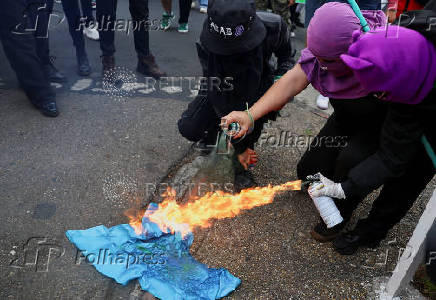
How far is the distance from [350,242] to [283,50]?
183cm

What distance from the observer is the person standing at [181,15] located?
667 centimetres

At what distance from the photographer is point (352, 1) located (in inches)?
90.9

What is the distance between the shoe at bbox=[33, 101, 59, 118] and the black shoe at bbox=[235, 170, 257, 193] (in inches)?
91.1

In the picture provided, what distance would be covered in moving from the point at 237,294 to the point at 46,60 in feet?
13.0

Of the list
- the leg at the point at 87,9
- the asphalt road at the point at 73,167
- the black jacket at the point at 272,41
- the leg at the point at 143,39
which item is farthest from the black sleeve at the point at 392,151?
the leg at the point at 87,9

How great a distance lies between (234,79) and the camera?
308 centimetres

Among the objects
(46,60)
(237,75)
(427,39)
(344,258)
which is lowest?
(344,258)

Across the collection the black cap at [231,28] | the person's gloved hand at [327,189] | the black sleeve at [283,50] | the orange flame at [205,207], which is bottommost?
the orange flame at [205,207]

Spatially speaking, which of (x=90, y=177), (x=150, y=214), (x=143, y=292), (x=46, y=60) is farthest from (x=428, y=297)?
(x=46, y=60)

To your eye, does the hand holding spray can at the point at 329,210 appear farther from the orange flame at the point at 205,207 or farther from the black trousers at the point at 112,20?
the black trousers at the point at 112,20

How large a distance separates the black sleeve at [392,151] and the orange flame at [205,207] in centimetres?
118

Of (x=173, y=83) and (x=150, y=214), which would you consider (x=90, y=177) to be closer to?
(x=150, y=214)

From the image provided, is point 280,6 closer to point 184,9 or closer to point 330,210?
point 184,9

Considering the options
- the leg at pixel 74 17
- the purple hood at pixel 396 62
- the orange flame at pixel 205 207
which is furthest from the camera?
the leg at pixel 74 17
